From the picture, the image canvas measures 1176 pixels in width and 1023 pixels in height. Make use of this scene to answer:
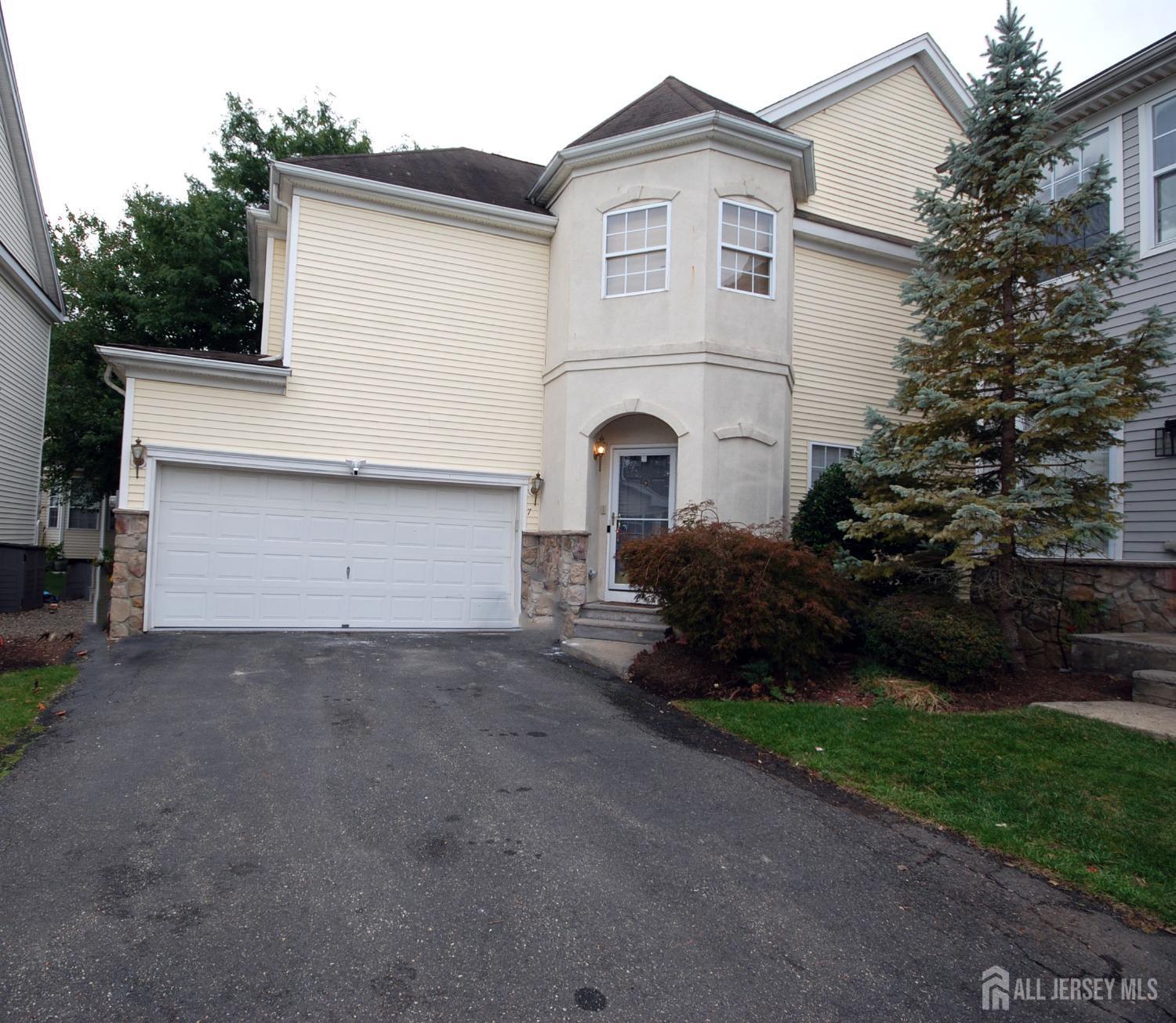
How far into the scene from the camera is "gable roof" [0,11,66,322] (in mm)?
13156

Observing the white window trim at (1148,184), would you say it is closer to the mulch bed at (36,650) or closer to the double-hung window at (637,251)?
the double-hung window at (637,251)

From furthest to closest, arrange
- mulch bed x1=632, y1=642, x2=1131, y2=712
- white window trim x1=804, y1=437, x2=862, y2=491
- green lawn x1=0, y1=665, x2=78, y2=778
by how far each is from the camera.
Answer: white window trim x1=804, y1=437, x2=862, y2=491 → mulch bed x1=632, y1=642, x2=1131, y2=712 → green lawn x1=0, y1=665, x2=78, y2=778

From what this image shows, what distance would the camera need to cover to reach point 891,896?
3.39m

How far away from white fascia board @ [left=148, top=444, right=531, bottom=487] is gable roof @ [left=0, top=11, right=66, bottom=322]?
7340 millimetres

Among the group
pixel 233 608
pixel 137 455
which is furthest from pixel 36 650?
pixel 137 455

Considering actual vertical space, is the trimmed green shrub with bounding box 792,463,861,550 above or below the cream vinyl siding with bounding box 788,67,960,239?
below

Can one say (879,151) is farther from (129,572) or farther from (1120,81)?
(129,572)

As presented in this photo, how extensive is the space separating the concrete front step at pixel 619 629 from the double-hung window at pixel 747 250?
467 cm

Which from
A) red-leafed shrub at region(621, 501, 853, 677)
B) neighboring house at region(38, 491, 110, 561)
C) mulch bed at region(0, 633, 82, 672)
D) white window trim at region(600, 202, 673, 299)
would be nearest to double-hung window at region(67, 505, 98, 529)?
neighboring house at region(38, 491, 110, 561)

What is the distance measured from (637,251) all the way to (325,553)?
6.09 meters

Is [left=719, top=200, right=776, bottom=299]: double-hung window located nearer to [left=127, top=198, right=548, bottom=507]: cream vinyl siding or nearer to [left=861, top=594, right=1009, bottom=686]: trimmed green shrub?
[left=127, top=198, right=548, bottom=507]: cream vinyl siding

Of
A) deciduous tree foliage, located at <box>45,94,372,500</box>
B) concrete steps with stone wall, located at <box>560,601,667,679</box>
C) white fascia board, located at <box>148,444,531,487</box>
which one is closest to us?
concrete steps with stone wall, located at <box>560,601,667,679</box>

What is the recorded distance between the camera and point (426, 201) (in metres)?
10.6

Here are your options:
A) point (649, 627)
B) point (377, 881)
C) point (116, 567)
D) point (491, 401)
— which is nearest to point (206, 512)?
point (116, 567)
